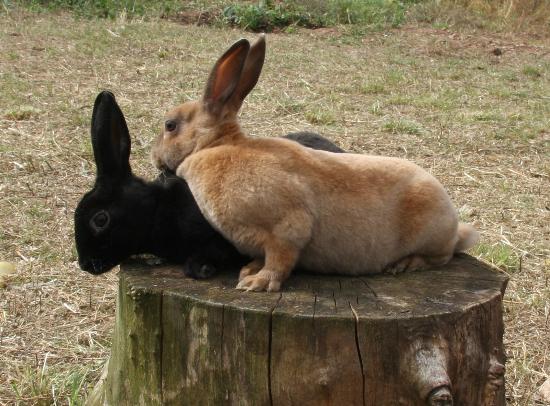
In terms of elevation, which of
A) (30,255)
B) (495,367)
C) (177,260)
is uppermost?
(177,260)

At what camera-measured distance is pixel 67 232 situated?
17.6 feet

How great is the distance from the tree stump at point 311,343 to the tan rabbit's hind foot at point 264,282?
4 cm

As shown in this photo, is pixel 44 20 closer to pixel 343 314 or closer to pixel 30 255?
pixel 30 255

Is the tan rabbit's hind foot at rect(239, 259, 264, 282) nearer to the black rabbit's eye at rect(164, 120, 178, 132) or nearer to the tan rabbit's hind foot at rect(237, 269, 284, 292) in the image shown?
the tan rabbit's hind foot at rect(237, 269, 284, 292)

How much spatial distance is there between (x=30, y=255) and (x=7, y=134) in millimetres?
2517

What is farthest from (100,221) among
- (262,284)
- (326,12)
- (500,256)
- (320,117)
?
(326,12)

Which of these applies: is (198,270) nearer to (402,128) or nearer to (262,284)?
(262,284)

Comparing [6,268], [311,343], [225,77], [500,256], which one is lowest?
[6,268]

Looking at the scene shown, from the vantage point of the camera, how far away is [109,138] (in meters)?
2.92

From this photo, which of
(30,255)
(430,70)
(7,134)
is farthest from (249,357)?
(430,70)

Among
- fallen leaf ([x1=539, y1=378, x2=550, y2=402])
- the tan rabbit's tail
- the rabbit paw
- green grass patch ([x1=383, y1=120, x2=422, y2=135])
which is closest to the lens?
the rabbit paw

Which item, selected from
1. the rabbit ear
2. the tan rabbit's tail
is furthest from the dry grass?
the rabbit ear

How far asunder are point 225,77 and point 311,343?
1.09 metres

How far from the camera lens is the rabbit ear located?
3031 millimetres
